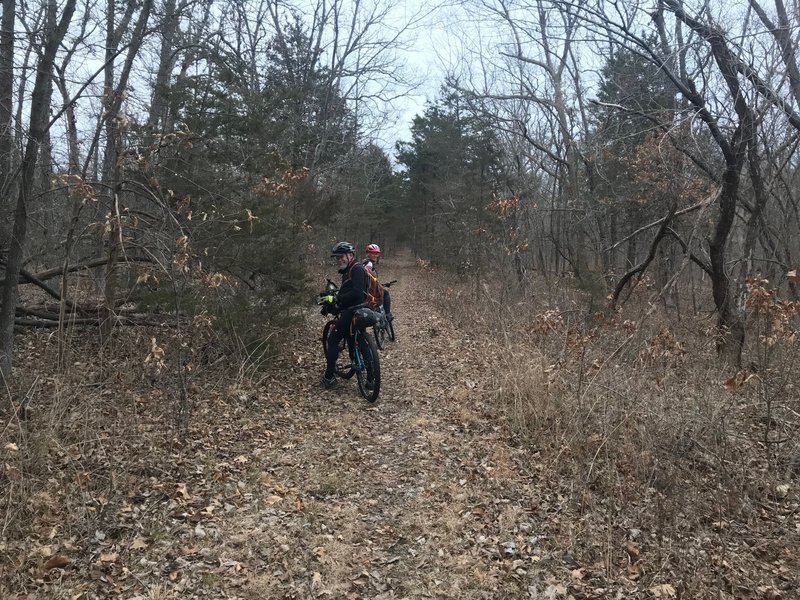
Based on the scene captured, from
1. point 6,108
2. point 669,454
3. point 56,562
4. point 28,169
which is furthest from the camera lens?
point 6,108

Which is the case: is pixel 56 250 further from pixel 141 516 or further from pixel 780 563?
pixel 780 563

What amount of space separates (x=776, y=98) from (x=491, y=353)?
5183mm

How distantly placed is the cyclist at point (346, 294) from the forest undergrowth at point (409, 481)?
0.82m

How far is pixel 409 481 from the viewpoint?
201 inches

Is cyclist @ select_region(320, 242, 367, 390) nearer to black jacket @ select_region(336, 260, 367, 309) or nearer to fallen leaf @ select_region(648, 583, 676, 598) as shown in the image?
black jacket @ select_region(336, 260, 367, 309)

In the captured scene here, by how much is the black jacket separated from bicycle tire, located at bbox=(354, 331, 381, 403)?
447mm

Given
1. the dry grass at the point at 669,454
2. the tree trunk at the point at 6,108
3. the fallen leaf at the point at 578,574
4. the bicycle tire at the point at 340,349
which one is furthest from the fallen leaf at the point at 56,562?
the tree trunk at the point at 6,108

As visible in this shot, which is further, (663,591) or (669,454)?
(669,454)

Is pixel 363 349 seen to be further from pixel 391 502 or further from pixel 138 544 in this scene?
pixel 138 544

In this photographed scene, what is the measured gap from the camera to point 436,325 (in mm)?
13156

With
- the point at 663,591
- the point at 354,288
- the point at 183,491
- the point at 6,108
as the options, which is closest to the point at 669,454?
the point at 663,591

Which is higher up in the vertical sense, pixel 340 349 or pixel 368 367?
pixel 340 349

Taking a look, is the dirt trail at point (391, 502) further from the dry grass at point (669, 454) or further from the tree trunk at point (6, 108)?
the tree trunk at point (6, 108)

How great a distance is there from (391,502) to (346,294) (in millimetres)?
3050
